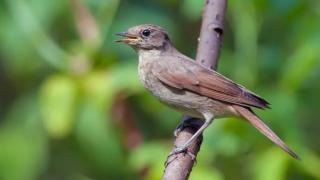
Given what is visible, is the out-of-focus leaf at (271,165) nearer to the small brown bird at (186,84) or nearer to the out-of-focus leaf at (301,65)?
the small brown bird at (186,84)

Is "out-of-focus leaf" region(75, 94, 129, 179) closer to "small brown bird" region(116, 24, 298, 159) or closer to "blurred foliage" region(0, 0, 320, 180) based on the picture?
"blurred foliage" region(0, 0, 320, 180)

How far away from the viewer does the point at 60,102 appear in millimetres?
5148

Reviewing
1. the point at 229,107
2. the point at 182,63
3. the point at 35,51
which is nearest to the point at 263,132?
the point at 229,107

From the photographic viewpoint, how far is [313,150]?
225 inches

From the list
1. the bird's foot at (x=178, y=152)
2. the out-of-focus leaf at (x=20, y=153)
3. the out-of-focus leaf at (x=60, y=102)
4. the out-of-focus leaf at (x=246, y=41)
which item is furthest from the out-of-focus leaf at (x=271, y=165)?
the out-of-focus leaf at (x=20, y=153)

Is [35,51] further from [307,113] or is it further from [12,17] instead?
[307,113]

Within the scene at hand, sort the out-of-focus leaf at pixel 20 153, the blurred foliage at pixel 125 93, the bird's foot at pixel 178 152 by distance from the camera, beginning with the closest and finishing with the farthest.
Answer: the bird's foot at pixel 178 152 < the blurred foliage at pixel 125 93 < the out-of-focus leaf at pixel 20 153

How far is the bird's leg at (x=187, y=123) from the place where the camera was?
14.9 ft

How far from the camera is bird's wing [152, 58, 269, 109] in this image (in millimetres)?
4613

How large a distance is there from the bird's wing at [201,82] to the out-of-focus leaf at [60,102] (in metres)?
0.50

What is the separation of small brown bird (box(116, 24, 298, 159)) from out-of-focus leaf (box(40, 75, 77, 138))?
0.43 m

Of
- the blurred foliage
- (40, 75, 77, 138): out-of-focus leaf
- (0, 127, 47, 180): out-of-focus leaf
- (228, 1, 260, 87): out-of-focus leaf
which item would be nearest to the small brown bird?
the blurred foliage

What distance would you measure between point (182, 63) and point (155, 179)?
2.28ft

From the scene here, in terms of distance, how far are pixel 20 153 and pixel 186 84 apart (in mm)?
1244
